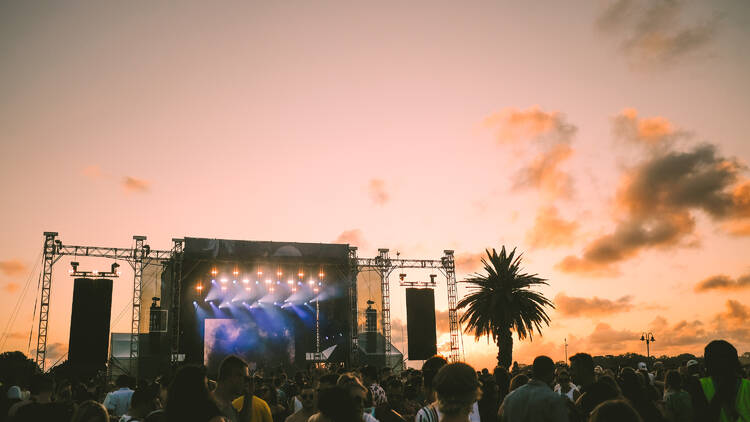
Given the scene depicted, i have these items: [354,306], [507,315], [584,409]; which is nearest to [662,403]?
[584,409]

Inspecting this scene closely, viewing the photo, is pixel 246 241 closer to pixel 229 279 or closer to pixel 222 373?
pixel 229 279

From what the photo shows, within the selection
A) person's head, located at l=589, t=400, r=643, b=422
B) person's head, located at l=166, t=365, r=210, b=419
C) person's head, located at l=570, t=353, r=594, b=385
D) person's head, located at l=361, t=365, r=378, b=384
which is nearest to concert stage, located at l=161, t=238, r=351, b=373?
person's head, located at l=361, t=365, r=378, b=384

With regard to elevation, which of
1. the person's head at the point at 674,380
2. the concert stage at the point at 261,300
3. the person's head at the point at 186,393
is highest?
the concert stage at the point at 261,300

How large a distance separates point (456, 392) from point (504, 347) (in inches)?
980

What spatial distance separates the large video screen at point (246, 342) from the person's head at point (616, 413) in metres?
30.2

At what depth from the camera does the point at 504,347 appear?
1065 inches

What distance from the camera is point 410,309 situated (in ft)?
110

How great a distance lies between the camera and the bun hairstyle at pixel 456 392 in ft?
11.1

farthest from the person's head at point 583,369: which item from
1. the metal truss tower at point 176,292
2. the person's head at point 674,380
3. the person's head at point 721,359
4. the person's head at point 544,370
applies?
the metal truss tower at point 176,292

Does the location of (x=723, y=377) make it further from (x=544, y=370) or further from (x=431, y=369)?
(x=431, y=369)

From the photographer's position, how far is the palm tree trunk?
1044 inches

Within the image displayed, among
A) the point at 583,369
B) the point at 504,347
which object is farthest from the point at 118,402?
the point at 504,347

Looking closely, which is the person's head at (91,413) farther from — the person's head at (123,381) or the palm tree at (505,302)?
the palm tree at (505,302)

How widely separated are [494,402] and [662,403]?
7.95ft
